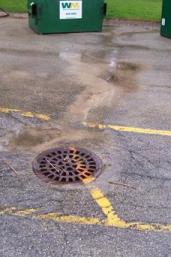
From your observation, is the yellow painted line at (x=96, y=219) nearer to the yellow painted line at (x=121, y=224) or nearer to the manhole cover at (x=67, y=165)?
the yellow painted line at (x=121, y=224)

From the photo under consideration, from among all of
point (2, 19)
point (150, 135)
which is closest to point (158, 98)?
point (150, 135)

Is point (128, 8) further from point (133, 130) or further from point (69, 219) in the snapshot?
point (69, 219)

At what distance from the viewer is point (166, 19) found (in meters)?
10.6

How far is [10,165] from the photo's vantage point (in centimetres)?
454

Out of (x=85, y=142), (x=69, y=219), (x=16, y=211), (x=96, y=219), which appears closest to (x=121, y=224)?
(x=96, y=219)

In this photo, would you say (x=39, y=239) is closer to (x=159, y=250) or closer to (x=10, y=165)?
(x=159, y=250)

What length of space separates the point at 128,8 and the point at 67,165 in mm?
9803

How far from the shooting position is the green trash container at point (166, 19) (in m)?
10.5

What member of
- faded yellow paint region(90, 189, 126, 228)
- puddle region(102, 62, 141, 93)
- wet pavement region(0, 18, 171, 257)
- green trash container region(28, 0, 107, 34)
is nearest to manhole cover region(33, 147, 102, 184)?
wet pavement region(0, 18, 171, 257)

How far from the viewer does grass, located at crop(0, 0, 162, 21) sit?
12.5m

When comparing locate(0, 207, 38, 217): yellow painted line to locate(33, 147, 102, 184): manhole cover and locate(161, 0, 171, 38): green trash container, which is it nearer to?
locate(33, 147, 102, 184): manhole cover

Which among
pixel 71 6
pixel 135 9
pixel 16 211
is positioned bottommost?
pixel 135 9

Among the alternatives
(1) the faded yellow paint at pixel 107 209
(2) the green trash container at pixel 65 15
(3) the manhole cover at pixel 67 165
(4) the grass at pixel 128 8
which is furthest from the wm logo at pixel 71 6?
(1) the faded yellow paint at pixel 107 209

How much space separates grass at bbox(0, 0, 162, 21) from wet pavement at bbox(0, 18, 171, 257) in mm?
3207
